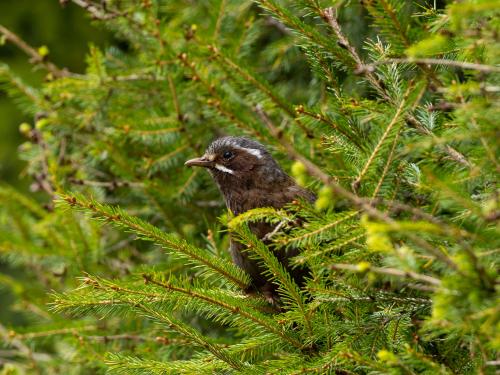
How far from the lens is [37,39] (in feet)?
29.9

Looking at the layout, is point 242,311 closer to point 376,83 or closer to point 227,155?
point 376,83

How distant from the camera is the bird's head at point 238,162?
452cm

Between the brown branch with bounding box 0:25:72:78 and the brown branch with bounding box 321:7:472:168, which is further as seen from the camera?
the brown branch with bounding box 0:25:72:78

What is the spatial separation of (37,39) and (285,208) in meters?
6.36

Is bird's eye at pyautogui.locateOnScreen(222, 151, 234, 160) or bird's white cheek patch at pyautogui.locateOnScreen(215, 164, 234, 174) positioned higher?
bird's eye at pyautogui.locateOnScreen(222, 151, 234, 160)

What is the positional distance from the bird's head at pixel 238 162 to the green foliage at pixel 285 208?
0.13 meters

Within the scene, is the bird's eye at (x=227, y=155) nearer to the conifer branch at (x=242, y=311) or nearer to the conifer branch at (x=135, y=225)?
the conifer branch at (x=135, y=225)

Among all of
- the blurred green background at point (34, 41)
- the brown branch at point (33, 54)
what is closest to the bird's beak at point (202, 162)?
the brown branch at point (33, 54)

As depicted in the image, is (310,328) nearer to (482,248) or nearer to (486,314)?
(482,248)

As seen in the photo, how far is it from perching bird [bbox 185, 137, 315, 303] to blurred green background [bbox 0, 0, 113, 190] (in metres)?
4.85

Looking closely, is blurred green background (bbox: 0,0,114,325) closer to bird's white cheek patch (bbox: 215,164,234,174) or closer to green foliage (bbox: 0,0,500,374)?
green foliage (bbox: 0,0,500,374)

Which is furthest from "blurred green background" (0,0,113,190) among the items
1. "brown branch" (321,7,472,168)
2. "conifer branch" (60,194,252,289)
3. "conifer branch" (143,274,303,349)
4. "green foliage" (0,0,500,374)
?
"conifer branch" (143,274,303,349)

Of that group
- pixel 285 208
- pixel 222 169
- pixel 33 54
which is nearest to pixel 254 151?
pixel 222 169

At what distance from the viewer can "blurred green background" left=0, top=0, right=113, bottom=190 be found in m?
8.93
